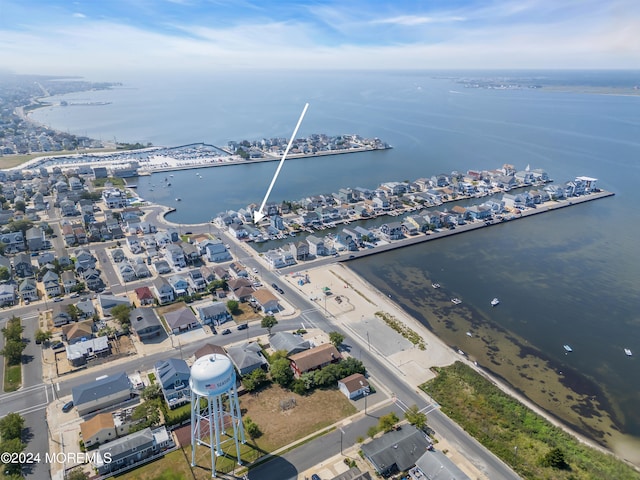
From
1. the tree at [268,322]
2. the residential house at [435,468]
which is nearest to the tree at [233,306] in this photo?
the tree at [268,322]

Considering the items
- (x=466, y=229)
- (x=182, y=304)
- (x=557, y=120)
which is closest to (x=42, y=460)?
(x=182, y=304)

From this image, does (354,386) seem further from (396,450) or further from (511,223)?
(511,223)

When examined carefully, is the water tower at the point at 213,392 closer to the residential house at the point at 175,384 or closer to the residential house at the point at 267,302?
the residential house at the point at 175,384

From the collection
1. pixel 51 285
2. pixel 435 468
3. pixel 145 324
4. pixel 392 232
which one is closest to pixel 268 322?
pixel 145 324

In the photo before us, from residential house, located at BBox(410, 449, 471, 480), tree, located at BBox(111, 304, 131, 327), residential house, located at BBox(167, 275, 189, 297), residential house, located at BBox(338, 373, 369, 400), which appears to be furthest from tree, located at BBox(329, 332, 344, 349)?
tree, located at BBox(111, 304, 131, 327)

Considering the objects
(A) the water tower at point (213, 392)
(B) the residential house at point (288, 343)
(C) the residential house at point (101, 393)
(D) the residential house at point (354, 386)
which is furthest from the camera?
(B) the residential house at point (288, 343)

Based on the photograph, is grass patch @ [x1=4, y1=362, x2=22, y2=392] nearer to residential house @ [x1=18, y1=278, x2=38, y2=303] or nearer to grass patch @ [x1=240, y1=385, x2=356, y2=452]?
residential house @ [x1=18, y1=278, x2=38, y2=303]
